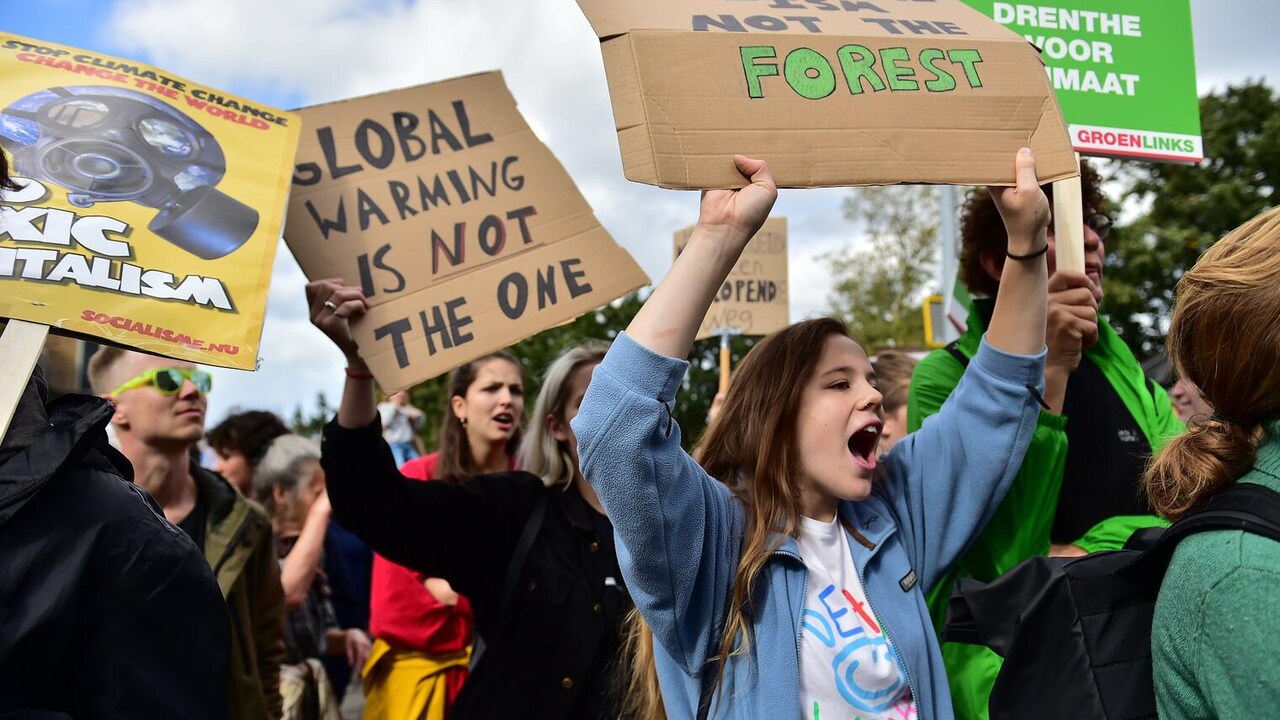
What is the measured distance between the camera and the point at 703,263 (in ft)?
6.52

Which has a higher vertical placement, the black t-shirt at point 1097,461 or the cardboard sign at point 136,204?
the cardboard sign at point 136,204

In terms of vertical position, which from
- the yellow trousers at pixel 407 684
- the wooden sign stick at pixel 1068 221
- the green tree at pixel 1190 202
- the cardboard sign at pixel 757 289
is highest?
the green tree at pixel 1190 202

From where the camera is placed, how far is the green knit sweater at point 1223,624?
1.40 m

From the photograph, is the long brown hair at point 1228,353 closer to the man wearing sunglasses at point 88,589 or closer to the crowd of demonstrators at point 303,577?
the man wearing sunglasses at point 88,589

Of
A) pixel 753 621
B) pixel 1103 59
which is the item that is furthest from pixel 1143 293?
pixel 753 621

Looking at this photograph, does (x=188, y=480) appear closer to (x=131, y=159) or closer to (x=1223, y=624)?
(x=131, y=159)

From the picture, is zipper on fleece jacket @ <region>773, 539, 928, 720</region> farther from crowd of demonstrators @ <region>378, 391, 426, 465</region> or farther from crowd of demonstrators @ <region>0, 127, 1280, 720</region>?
crowd of demonstrators @ <region>378, 391, 426, 465</region>

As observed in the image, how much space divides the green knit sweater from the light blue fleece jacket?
60cm

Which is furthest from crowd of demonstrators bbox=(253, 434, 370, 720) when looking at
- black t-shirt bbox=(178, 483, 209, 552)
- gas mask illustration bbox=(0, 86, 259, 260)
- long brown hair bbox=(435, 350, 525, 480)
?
gas mask illustration bbox=(0, 86, 259, 260)

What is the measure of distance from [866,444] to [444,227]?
1325mm

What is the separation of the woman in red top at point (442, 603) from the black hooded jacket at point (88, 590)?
5.96 ft

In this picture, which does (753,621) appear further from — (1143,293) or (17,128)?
(1143,293)

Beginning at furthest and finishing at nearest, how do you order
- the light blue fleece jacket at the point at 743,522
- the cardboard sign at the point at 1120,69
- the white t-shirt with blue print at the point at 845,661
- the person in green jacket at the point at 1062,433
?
1. the cardboard sign at the point at 1120,69
2. the person in green jacket at the point at 1062,433
3. the white t-shirt with blue print at the point at 845,661
4. the light blue fleece jacket at the point at 743,522

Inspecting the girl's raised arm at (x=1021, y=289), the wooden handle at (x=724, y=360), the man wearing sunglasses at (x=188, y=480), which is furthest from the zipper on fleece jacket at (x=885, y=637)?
the wooden handle at (x=724, y=360)
